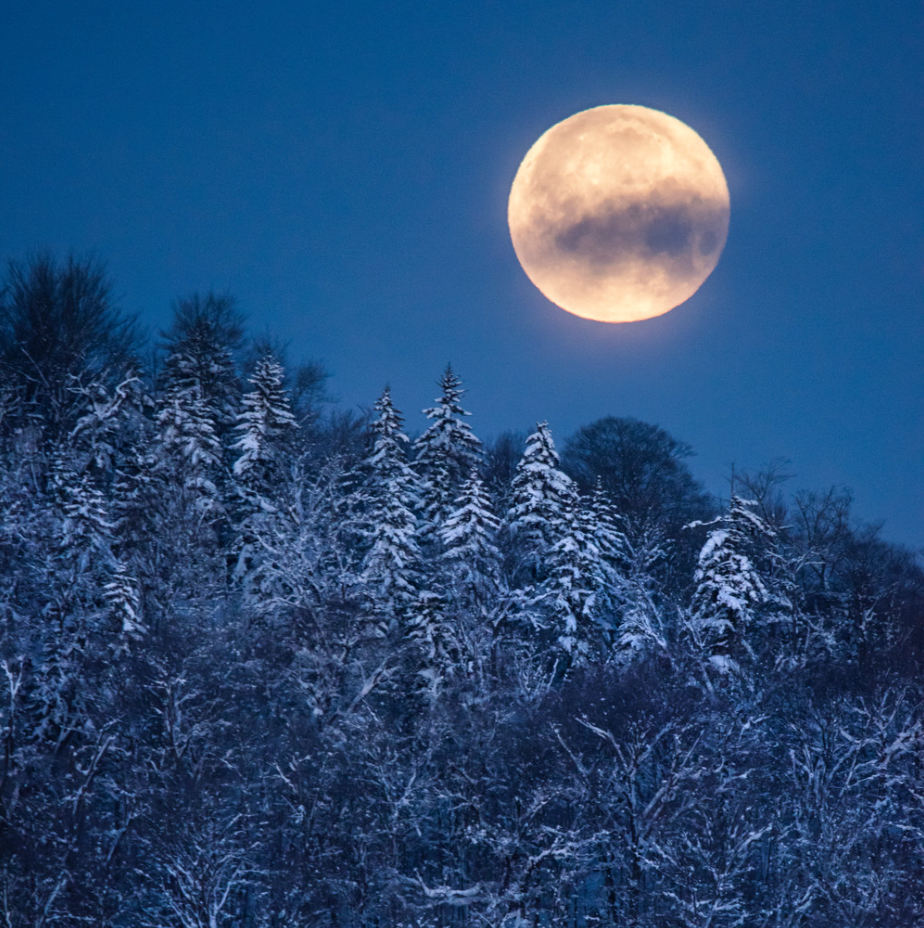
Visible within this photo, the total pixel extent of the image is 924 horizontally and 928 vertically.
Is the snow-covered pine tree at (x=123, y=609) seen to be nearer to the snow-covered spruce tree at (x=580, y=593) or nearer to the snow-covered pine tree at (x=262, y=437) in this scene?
the snow-covered pine tree at (x=262, y=437)

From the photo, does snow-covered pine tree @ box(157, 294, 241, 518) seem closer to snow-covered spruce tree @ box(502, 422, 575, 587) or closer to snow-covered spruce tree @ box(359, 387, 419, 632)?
snow-covered spruce tree @ box(359, 387, 419, 632)

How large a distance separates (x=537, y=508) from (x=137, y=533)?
595 inches

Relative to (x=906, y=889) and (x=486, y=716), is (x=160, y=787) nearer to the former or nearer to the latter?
(x=486, y=716)

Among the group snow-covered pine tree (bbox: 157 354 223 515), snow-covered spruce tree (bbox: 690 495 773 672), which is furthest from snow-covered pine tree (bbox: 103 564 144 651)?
snow-covered spruce tree (bbox: 690 495 773 672)

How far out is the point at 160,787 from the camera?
87.6ft

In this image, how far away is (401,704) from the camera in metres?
33.7

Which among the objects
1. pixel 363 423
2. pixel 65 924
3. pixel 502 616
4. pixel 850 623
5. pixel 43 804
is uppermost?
pixel 363 423

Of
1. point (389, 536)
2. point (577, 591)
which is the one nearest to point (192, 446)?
point (389, 536)

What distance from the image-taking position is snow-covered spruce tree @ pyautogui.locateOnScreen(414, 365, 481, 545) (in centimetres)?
3722

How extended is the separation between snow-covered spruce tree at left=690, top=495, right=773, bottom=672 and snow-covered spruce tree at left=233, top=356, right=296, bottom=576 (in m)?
16.3

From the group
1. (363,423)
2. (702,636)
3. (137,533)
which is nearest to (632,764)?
(702,636)

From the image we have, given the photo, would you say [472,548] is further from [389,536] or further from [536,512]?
[536,512]

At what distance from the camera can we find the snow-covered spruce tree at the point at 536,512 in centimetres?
3725

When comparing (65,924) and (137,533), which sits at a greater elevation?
(137,533)
